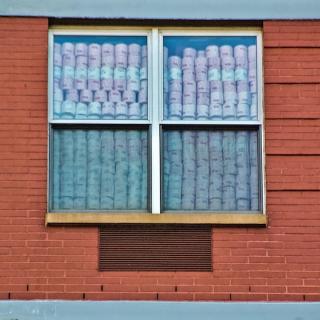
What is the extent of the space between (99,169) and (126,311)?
1442mm

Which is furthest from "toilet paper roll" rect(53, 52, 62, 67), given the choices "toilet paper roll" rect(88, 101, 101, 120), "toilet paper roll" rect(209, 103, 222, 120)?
"toilet paper roll" rect(209, 103, 222, 120)

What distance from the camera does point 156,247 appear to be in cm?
903

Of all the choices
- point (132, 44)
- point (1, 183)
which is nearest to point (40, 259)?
point (1, 183)

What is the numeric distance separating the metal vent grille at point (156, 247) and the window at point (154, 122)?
0.70 feet

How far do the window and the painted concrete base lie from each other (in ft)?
3.03

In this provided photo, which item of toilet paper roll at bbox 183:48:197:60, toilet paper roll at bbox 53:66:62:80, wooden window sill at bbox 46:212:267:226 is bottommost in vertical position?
wooden window sill at bbox 46:212:267:226

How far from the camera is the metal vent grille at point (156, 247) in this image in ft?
29.6

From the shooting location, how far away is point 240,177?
923 cm

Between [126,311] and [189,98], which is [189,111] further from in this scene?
[126,311]

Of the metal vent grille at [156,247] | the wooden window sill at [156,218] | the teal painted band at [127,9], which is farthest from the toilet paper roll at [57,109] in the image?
the metal vent grille at [156,247]

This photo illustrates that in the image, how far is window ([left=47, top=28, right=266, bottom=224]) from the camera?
920cm

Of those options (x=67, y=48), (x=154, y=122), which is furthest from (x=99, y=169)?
(x=67, y=48)

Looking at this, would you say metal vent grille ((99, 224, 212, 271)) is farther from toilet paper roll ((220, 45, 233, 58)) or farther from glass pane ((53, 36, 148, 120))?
toilet paper roll ((220, 45, 233, 58))

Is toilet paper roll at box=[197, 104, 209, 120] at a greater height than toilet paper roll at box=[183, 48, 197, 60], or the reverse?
toilet paper roll at box=[183, 48, 197, 60]
